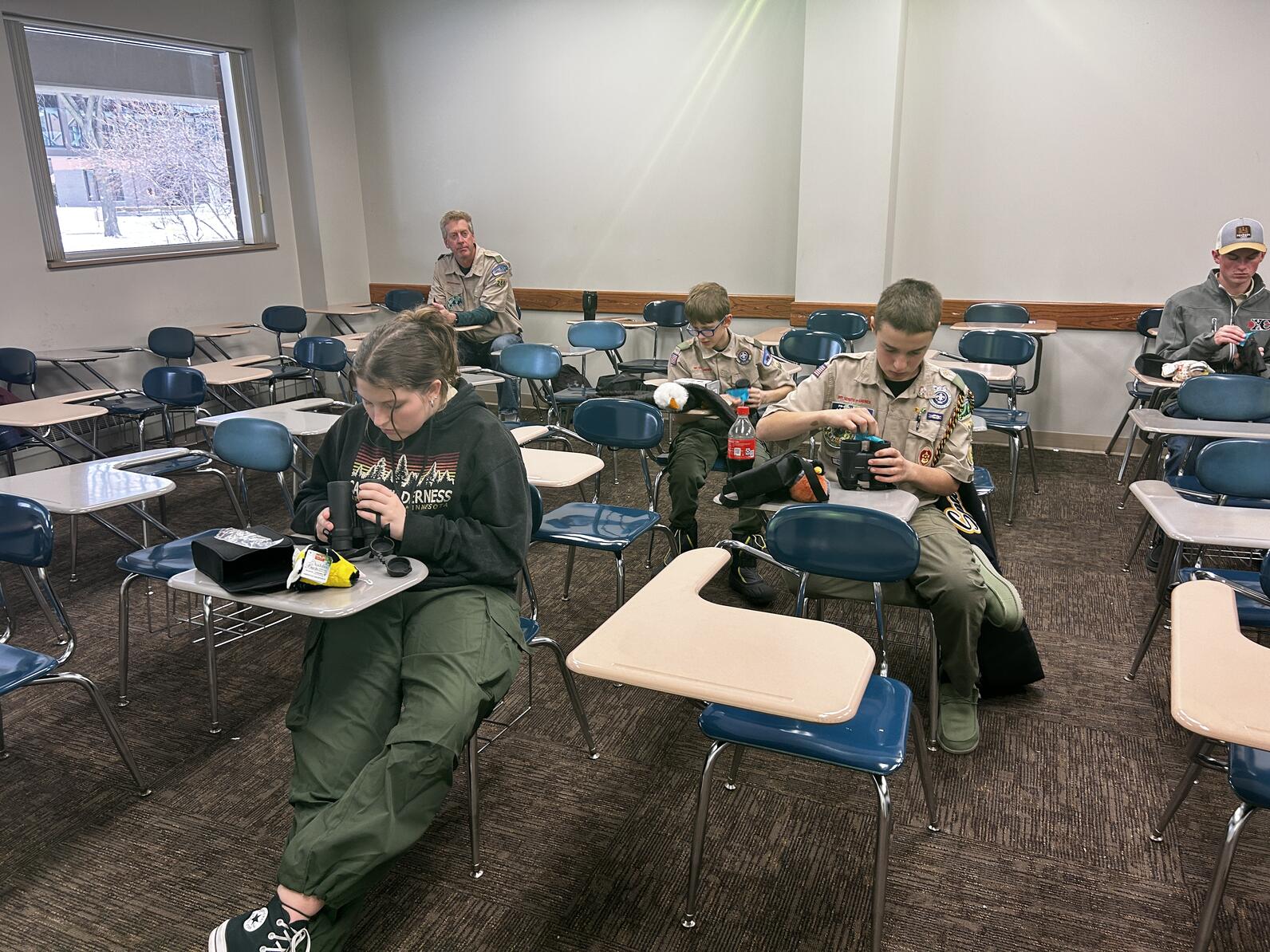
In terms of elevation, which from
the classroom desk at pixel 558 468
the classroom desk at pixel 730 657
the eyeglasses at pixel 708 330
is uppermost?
the eyeglasses at pixel 708 330

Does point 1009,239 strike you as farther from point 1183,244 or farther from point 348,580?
point 348,580

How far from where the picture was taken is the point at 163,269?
247 inches

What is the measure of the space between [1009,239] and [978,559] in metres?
3.67

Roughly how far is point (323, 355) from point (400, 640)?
3.81m

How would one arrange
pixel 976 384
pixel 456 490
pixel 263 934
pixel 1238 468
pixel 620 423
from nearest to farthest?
pixel 263 934 → pixel 456 490 → pixel 1238 468 → pixel 620 423 → pixel 976 384

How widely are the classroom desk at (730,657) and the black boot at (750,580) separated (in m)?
1.61

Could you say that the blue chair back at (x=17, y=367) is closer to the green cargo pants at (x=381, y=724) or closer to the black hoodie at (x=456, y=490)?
the black hoodie at (x=456, y=490)

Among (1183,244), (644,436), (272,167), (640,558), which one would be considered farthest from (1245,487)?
(272,167)

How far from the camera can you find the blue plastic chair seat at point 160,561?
103 inches

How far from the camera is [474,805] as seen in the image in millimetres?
1971

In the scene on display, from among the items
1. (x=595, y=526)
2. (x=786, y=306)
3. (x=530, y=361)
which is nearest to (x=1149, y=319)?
(x=786, y=306)

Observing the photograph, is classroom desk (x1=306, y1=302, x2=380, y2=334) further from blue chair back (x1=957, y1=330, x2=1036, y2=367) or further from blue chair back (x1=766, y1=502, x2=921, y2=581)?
blue chair back (x1=766, y1=502, x2=921, y2=581)

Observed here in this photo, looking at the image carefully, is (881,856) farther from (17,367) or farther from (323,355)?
(17,367)

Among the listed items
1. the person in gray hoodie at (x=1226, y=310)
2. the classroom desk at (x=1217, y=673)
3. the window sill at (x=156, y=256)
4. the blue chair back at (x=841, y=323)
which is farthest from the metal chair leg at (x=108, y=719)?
the person in gray hoodie at (x=1226, y=310)
